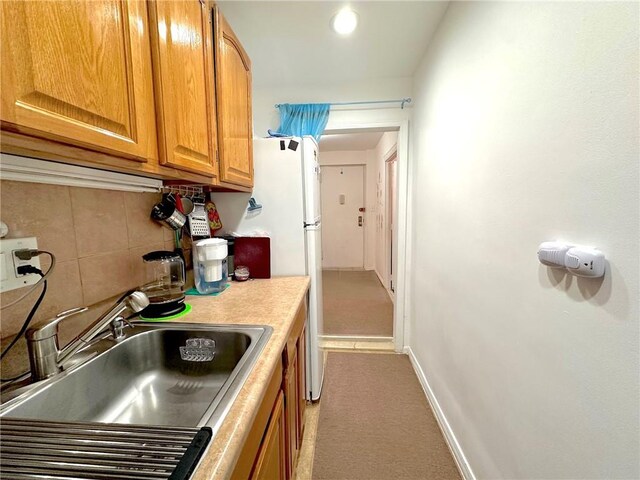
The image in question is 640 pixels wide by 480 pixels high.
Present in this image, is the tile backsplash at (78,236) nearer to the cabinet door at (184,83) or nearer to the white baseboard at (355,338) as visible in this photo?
the cabinet door at (184,83)

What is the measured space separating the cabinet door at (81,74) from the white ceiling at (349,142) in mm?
3269

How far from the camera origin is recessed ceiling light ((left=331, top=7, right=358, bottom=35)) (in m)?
1.50

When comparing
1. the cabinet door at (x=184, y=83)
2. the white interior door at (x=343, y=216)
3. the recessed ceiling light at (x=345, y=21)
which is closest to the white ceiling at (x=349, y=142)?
the white interior door at (x=343, y=216)

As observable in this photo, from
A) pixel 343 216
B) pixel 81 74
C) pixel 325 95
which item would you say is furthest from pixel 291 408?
pixel 343 216

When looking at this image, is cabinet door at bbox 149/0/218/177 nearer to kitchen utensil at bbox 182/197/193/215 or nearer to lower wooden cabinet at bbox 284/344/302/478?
kitchen utensil at bbox 182/197/193/215

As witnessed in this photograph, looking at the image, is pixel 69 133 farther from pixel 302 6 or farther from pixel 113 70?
pixel 302 6

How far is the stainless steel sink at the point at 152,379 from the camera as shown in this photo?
68cm

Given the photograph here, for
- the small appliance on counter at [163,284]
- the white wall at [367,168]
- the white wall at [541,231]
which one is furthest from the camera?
the white wall at [367,168]

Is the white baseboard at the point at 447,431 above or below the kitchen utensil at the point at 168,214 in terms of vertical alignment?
below

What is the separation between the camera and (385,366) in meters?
2.25

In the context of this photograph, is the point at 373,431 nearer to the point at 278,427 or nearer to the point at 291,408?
the point at 291,408

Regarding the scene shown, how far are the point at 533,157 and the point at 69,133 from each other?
4.00 ft

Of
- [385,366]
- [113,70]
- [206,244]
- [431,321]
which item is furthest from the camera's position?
[385,366]

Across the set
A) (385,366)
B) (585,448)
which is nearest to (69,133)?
(585,448)
